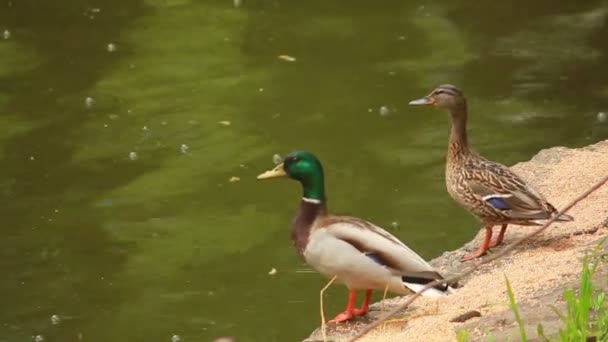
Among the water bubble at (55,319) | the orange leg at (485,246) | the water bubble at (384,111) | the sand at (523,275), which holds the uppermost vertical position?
the sand at (523,275)

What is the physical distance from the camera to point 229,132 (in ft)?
32.1

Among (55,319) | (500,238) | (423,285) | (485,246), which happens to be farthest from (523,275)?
(55,319)

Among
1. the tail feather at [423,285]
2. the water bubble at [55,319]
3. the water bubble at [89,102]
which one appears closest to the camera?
the tail feather at [423,285]

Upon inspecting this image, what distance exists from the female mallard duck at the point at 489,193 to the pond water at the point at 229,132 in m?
1.20

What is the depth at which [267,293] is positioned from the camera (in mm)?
7395

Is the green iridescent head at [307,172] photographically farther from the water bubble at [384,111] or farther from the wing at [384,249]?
the water bubble at [384,111]

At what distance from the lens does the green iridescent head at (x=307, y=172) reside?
19.0ft

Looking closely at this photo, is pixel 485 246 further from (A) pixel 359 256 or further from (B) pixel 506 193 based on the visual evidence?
(A) pixel 359 256

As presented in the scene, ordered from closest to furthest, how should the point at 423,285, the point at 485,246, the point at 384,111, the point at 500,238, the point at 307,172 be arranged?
the point at 423,285
the point at 307,172
the point at 485,246
the point at 500,238
the point at 384,111

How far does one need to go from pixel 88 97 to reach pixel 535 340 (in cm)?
685

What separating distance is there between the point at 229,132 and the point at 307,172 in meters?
3.99

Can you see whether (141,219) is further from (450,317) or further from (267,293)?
(450,317)

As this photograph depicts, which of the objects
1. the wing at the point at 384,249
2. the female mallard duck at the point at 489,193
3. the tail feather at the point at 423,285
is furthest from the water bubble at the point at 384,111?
the tail feather at the point at 423,285

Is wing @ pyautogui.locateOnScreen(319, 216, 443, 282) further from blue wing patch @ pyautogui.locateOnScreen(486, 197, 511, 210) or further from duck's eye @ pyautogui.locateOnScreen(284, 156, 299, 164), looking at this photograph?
blue wing patch @ pyautogui.locateOnScreen(486, 197, 511, 210)
